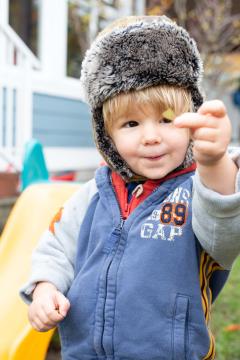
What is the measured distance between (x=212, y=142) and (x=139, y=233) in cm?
44

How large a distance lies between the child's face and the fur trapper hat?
67mm


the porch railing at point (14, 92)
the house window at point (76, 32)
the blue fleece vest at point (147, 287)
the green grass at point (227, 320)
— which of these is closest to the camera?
the blue fleece vest at point (147, 287)

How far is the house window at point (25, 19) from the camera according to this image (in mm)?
8523

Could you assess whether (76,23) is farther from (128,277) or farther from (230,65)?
(128,277)

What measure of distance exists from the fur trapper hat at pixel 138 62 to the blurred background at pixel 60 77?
1895 mm

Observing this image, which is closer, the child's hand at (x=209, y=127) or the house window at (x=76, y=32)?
the child's hand at (x=209, y=127)

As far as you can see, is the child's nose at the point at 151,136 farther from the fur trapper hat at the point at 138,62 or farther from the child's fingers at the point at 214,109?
the child's fingers at the point at 214,109

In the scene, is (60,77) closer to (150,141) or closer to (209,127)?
(150,141)

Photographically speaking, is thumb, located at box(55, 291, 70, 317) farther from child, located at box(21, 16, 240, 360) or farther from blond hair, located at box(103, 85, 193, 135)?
blond hair, located at box(103, 85, 193, 135)

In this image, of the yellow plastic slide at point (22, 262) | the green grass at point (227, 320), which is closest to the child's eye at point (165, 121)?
the yellow plastic slide at point (22, 262)

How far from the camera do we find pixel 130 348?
1.60 meters

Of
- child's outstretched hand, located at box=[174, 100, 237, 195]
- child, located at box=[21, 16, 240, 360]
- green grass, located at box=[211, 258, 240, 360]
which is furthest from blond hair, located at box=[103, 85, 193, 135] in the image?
green grass, located at box=[211, 258, 240, 360]

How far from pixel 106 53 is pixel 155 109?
253 mm

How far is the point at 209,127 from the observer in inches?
49.8
